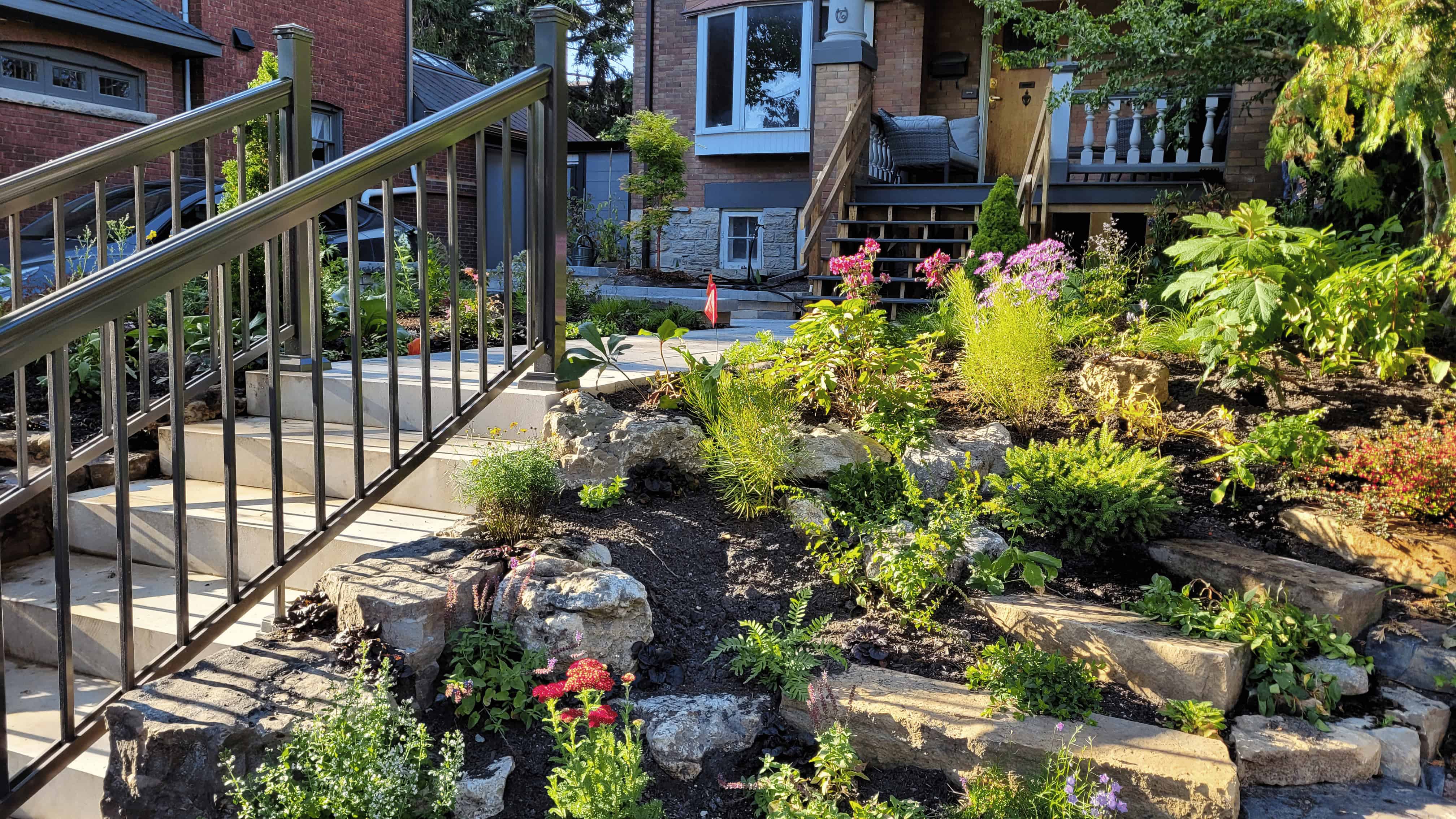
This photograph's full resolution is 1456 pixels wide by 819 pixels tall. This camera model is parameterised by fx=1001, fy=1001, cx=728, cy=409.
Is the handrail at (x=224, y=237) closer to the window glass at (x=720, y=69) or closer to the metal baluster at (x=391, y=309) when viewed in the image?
the metal baluster at (x=391, y=309)

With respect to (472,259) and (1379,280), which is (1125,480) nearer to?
(1379,280)

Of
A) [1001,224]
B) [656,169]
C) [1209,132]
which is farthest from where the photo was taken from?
[656,169]

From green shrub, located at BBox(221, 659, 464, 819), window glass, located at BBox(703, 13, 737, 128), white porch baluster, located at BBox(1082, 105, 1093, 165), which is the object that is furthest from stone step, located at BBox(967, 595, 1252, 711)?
window glass, located at BBox(703, 13, 737, 128)

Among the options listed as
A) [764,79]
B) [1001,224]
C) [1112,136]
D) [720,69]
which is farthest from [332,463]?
[720,69]

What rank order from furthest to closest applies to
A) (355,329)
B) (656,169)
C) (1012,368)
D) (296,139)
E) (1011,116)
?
(656,169), (1011,116), (1012,368), (296,139), (355,329)

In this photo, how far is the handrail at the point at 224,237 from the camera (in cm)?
184

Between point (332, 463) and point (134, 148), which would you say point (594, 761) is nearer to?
point (332, 463)

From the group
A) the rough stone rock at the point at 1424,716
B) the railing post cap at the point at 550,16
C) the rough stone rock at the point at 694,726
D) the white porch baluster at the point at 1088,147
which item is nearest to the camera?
the rough stone rock at the point at 694,726

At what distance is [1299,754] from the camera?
249cm

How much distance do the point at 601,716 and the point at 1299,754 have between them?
5.79ft

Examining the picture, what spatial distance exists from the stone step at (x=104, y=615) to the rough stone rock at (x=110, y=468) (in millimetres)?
485

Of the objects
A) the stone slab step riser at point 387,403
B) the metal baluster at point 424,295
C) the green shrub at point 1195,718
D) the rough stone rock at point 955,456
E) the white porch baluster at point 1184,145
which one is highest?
the white porch baluster at point 1184,145

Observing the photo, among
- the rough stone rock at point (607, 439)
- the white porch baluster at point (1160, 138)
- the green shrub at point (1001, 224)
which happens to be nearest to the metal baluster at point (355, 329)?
the rough stone rock at point (607, 439)

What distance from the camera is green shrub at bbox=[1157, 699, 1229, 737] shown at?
2.52 metres
